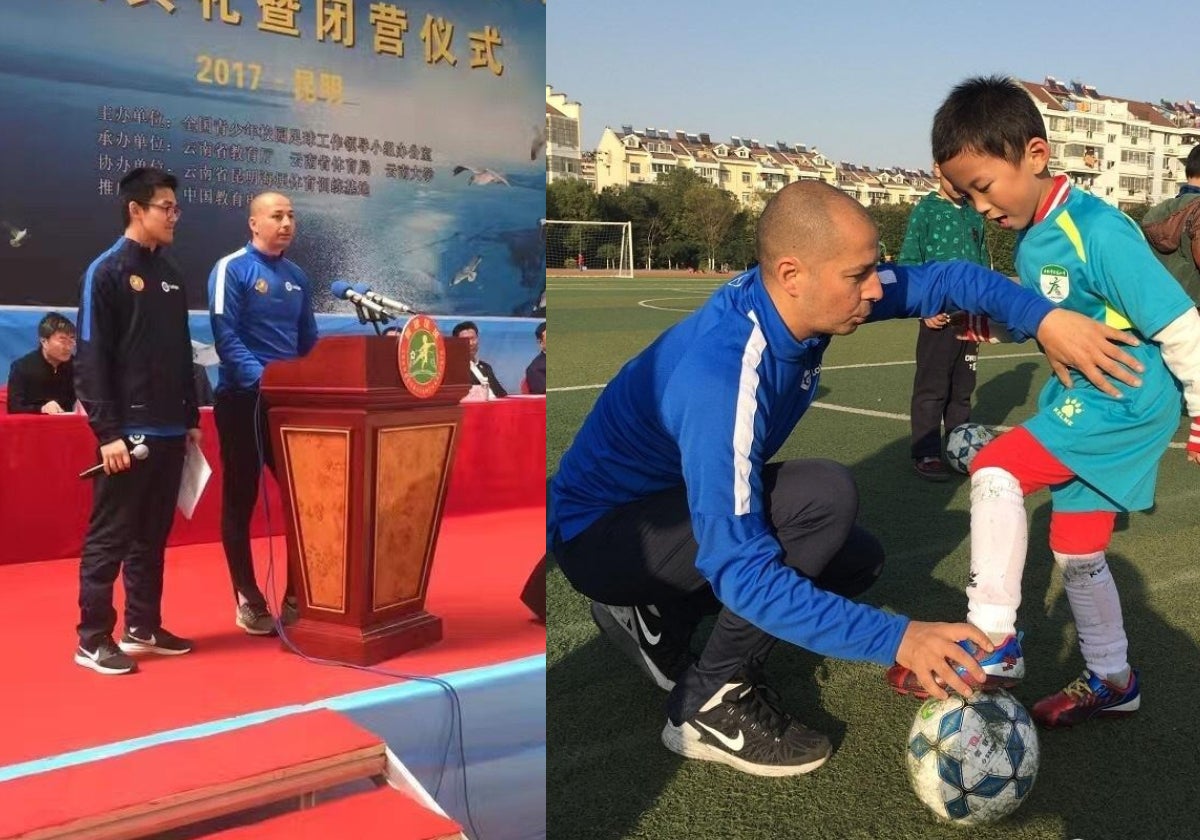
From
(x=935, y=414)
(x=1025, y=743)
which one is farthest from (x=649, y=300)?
(x=1025, y=743)

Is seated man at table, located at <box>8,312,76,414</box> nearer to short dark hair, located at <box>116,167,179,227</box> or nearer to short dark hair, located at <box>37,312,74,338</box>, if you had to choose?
short dark hair, located at <box>37,312,74,338</box>

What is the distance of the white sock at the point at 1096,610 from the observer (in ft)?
9.50

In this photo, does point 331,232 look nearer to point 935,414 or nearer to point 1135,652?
point 1135,652

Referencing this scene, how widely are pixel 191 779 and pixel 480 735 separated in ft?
1.84

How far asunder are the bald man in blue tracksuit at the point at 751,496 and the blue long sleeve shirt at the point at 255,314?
809 mm

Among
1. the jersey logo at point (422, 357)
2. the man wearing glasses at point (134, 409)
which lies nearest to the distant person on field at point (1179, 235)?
the jersey logo at point (422, 357)

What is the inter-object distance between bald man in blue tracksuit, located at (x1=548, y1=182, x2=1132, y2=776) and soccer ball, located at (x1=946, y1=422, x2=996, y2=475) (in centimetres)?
281

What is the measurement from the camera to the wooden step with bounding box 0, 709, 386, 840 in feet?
5.00

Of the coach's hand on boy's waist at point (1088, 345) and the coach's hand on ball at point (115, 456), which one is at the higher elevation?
the coach's hand on boy's waist at point (1088, 345)

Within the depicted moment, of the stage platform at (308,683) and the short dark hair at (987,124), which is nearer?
the stage platform at (308,683)

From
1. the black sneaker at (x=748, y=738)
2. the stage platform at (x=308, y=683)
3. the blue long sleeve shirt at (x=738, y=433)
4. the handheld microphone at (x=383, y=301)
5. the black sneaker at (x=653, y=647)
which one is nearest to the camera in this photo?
the stage platform at (x=308, y=683)

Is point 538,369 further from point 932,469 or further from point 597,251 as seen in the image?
point 597,251

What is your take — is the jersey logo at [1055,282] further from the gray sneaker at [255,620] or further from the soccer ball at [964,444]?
the soccer ball at [964,444]

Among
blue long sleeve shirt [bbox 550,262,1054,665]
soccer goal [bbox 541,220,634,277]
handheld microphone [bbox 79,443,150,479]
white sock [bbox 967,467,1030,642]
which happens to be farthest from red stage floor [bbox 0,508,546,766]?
soccer goal [bbox 541,220,634,277]
